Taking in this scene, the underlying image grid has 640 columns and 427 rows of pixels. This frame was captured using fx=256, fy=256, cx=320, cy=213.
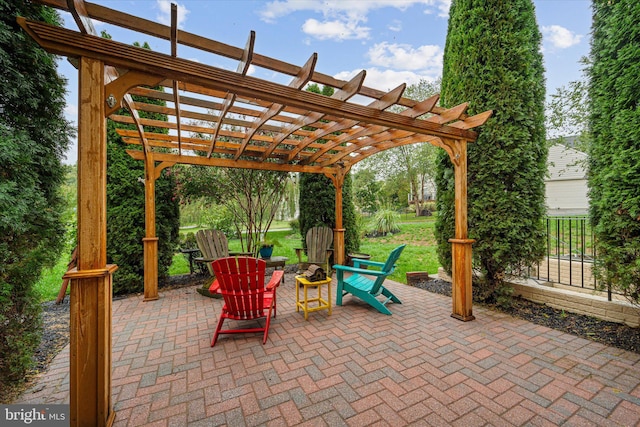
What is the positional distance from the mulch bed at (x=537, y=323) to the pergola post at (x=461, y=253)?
685mm

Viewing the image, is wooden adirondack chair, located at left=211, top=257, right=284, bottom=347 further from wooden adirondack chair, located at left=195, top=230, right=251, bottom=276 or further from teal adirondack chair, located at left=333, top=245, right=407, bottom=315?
wooden adirondack chair, located at left=195, top=230, right=251, bottom=276

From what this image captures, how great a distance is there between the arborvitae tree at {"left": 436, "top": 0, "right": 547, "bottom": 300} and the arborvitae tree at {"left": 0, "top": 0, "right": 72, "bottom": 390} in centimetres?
442

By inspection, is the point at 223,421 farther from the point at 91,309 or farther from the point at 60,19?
the point at 60,19

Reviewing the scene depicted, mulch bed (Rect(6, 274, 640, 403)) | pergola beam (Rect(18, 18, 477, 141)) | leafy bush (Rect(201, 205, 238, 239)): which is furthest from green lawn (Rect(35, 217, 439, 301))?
pergola beam (Rect(18, 18, 477, 141))

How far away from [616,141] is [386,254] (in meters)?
4.77


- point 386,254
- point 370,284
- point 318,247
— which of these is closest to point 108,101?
point 370,284

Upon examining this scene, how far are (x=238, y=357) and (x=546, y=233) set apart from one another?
407cm

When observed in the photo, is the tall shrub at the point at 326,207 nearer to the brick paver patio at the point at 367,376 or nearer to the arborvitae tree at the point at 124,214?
the brick paver patio at the point at 367,376

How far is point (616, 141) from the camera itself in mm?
2482

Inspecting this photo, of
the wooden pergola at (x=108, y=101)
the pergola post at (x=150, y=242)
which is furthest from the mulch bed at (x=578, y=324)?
the pergola post at (x=150, y=242)

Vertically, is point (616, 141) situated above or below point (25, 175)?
above

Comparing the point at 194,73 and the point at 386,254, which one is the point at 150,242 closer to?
the point at 194,73

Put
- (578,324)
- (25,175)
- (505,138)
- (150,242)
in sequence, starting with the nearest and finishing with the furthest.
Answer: (25,175) → (578,324) → (505,138) → (150,242)

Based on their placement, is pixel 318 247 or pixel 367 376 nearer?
pixel 367 376
